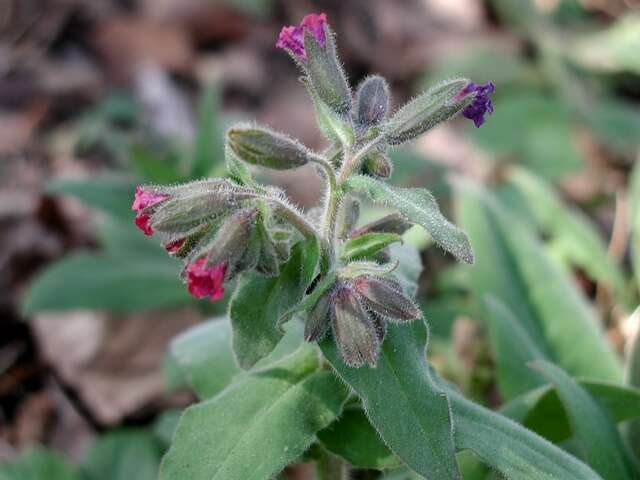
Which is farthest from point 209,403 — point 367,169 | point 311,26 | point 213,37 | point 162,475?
point 213,37

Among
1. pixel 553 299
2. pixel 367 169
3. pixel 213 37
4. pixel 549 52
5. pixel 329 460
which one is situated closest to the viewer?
pixel 367 169

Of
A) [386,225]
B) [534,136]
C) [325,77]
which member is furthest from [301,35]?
[534,136]

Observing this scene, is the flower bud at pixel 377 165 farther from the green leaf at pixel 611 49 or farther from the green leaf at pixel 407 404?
the green leaf at pixel 611 49

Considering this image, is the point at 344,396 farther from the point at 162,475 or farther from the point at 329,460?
the point at 162,475

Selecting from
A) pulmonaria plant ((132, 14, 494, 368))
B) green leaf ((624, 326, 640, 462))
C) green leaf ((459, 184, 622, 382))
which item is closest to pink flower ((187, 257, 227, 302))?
pulmonaria plant ((132, 14, 494, 368))

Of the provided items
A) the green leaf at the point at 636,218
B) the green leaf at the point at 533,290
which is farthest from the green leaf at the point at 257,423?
the green leaf at the point at 636,218

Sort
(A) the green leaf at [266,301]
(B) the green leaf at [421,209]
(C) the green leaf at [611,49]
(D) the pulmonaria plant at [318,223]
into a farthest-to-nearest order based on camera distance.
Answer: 1. (C) the green leaf at [611,49]
2. (A) the green leaf at [266,301]
3. (D) the pulmonaria plant at [318,223]
4. (B) the green leaf at [421,209]

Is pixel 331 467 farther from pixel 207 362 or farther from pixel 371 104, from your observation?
pixel 371 104
